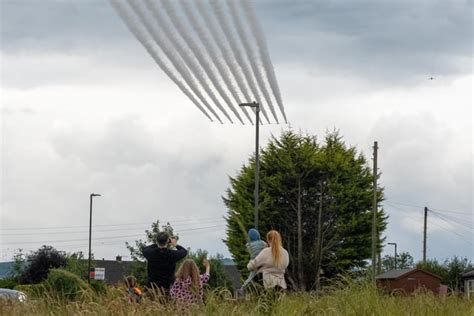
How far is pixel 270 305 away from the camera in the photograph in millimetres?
10320

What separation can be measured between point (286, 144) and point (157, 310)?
48.8 metres

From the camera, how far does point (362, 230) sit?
178 ft

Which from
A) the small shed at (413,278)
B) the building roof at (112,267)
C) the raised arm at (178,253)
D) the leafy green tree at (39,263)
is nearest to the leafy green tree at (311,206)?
the small shed at (413,278)

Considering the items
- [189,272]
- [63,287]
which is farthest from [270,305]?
[189,272]

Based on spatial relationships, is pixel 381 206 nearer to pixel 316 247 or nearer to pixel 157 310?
pixel 316 247

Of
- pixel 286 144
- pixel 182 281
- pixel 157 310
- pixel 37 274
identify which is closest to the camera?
pixel 157 310

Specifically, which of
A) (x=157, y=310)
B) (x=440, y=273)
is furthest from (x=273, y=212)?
(x=157, y=310)

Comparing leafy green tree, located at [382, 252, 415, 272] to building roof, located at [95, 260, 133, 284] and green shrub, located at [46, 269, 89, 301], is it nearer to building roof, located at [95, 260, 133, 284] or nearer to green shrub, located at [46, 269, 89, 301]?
building roof, located at [95, 260, 133, 284]

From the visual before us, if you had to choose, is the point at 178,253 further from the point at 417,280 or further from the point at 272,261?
the point at 417,280

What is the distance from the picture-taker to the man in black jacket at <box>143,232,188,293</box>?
44.3 ft

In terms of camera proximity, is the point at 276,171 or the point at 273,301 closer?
the point at 273,301

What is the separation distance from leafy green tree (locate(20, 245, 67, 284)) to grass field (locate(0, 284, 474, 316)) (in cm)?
6328

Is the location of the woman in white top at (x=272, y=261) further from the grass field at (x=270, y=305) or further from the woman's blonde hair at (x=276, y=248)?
the grass field at (x=270, y=305)

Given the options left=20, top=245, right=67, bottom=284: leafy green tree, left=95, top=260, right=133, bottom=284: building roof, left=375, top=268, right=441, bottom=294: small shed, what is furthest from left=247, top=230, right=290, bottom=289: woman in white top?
left=95, top=260, right=133, bottom=284: building roof
